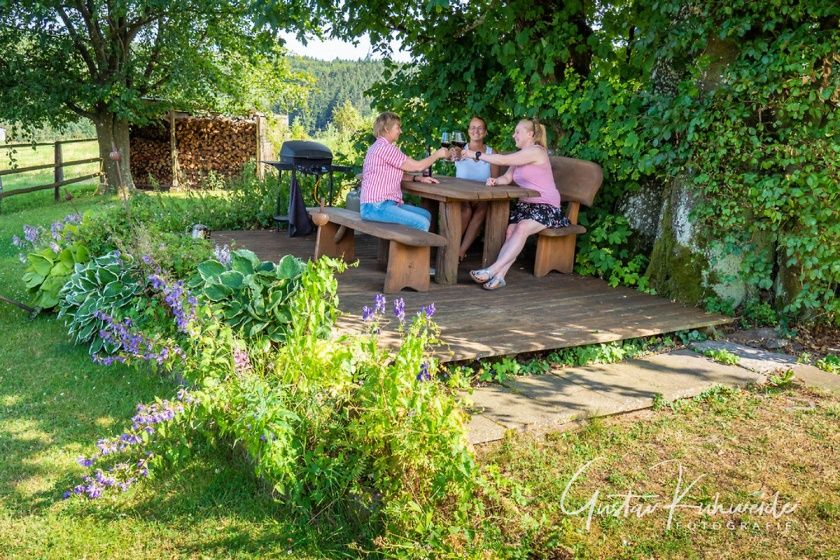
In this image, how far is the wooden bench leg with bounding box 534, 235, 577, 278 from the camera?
6258 mm

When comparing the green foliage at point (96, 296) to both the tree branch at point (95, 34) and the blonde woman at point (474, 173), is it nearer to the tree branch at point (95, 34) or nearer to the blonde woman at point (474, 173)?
the blonde woman at point (474, 173)

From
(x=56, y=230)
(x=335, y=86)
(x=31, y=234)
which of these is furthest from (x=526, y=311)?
(x=335, y=86)

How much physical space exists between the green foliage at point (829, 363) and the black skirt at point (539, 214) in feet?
6.99

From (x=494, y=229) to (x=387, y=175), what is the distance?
95 centimetres

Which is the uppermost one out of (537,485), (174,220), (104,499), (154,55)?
(154,55)

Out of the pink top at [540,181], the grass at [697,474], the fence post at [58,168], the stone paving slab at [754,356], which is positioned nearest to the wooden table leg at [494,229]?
the pink top at [540,181]

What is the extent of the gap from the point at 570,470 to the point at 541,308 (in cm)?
209

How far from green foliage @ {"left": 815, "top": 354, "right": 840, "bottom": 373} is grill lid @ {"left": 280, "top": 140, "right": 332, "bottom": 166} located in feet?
14.9

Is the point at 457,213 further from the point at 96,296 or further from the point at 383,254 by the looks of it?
the point at 96,296

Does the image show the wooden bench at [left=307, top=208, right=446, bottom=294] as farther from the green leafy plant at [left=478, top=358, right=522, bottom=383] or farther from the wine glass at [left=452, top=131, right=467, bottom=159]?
the green leafy plant at [left=478, top=358, right=522, bottom=383]

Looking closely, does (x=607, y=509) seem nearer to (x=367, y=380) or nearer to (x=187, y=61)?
(x=367, y=380)

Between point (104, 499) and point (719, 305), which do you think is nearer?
point (104, 499)

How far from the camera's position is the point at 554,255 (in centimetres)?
634

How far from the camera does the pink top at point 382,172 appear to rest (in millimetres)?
5730
